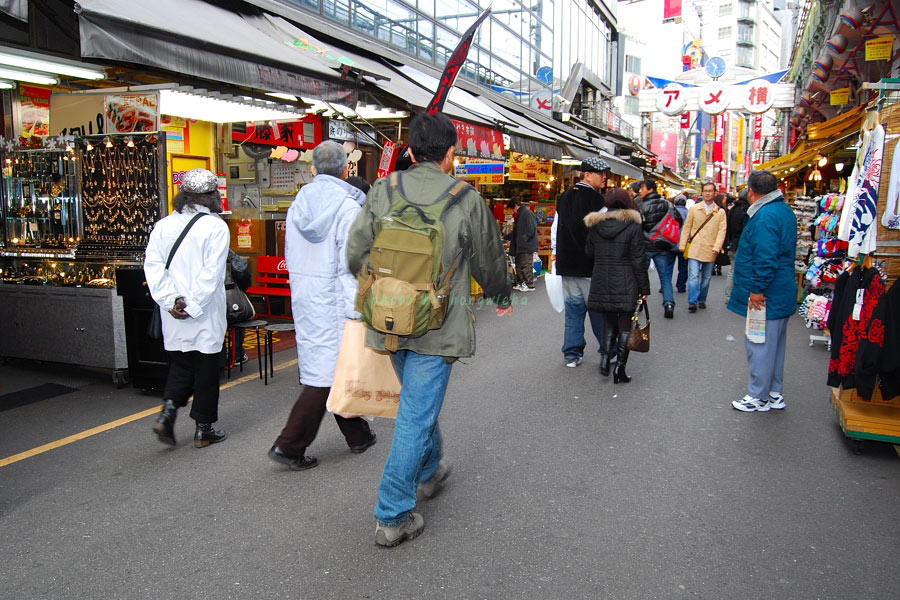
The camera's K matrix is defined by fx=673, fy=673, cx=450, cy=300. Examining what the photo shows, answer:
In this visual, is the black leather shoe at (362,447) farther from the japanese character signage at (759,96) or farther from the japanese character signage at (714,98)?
the japanese character signage at (714,98)

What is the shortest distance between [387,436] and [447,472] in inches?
39.5

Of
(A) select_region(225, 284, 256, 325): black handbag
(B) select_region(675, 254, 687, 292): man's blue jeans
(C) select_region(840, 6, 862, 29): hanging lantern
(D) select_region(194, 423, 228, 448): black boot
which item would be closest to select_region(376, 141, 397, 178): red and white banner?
(A) select_region(225, 284, 256, 325): black handbag

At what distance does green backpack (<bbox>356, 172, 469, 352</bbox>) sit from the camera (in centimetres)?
290

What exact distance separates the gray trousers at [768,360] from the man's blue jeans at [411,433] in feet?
10.4

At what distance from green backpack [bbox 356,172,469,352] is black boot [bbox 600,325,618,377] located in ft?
12.0

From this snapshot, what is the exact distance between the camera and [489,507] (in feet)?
11.8

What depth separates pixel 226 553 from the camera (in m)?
3.11

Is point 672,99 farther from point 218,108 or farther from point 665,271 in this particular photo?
point 218,108

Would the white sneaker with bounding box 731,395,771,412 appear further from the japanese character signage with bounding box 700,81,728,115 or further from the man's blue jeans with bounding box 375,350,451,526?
the japanese character signage with bounding box 700,81,728,115

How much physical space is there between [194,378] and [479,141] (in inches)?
228

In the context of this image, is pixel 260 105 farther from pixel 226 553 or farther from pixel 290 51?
pixel 226 553

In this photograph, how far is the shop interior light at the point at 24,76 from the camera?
5668mm

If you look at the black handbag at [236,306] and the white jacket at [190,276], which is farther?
the black handbag at [236,306]

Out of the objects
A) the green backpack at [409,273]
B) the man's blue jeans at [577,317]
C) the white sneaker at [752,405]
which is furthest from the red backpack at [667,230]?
the green backpack at [409,273]
